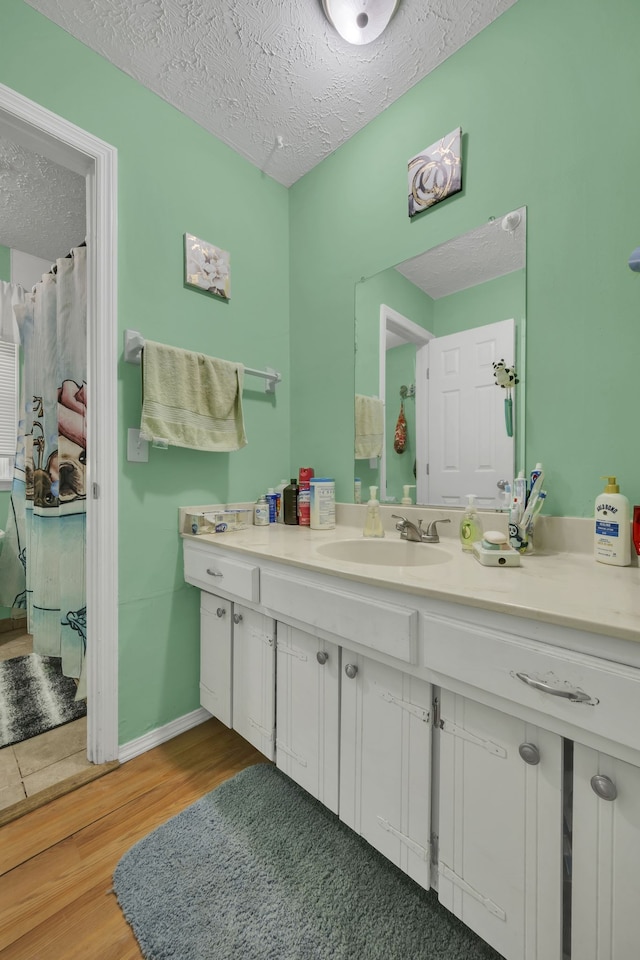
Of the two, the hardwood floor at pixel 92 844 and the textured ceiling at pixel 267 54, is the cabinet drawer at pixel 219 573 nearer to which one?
the hardwood floor at pixel 92 844

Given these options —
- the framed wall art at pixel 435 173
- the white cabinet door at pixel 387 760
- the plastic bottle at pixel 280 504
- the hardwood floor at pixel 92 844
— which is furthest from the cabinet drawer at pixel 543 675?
the framed wall art at pixel 435 173

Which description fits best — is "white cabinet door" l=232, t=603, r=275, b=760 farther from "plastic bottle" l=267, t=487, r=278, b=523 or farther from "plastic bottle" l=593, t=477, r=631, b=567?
"plastic bottle" l=593, t=477, r=631, b=567

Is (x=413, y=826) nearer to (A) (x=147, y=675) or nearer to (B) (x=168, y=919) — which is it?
(B) (x=168, y=919)

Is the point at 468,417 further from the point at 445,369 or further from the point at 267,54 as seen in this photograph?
the point at 267,54

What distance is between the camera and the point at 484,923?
2.44ft

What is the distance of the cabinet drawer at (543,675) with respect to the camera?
0.57m

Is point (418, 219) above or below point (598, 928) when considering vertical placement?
above

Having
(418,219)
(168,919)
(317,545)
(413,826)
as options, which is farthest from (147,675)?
(418,219)

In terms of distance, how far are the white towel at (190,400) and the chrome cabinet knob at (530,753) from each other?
1287mm

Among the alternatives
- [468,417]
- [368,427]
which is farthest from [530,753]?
[368,427]

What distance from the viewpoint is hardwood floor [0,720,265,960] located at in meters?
0.85

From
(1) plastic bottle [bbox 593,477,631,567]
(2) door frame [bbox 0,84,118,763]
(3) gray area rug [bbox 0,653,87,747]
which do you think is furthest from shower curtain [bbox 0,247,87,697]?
(1) plastic bottle [bbox 593,477,631,567]

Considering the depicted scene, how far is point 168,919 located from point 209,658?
2.26 feet

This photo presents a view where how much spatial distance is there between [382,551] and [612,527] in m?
0.65
